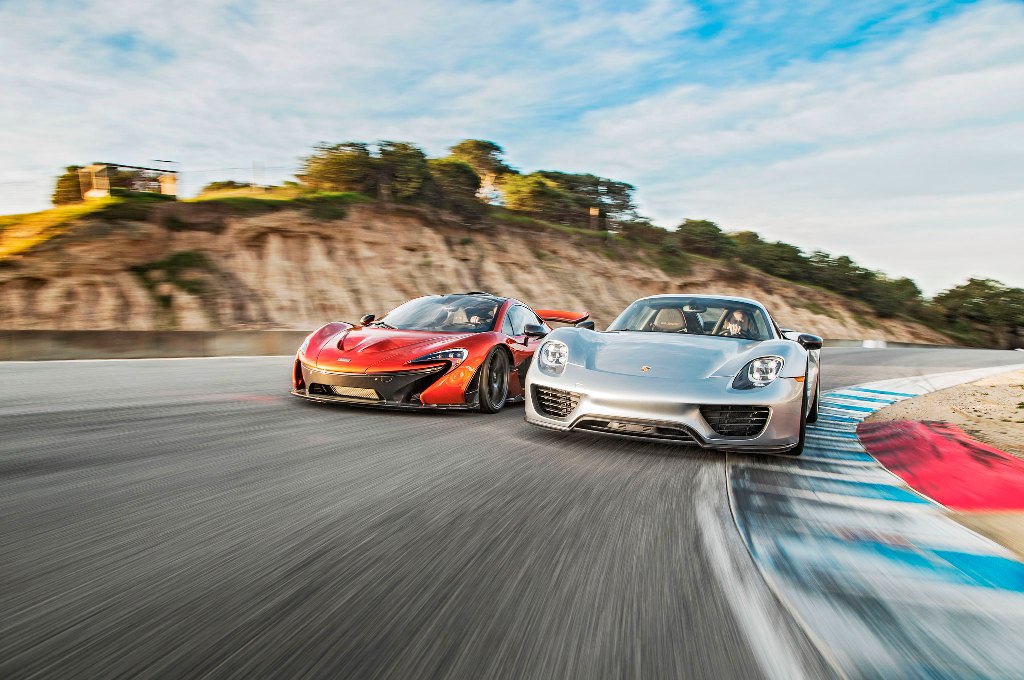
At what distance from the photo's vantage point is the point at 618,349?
582 cm

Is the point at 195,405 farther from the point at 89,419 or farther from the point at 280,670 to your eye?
the point at 280,670

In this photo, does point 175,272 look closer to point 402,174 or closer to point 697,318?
point 402,174

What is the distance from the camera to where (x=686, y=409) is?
5035 mm

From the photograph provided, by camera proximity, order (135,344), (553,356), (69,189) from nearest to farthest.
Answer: (553,356)
(135,344)
(69,189)

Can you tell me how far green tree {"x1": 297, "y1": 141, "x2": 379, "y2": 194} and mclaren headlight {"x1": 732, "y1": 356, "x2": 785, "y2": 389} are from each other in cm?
3343

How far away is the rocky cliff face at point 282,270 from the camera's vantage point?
73.6 ft

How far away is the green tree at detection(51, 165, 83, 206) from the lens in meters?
25.1

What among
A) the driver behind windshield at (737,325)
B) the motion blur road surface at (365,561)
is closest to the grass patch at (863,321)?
the driver behind windshield at (737,325)

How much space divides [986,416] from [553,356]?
573cm

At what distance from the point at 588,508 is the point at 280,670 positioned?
2.10 meters

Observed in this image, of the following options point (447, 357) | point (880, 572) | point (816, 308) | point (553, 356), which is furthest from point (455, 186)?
point (880, 572)

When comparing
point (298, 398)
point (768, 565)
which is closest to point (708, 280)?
point (298, 398)

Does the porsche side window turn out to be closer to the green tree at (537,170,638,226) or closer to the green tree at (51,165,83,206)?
the green tree at (51,165,83,206)

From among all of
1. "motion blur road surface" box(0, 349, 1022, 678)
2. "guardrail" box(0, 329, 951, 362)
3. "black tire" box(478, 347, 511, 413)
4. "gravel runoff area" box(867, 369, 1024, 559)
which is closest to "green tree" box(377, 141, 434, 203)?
"guardrail" box(0, 329, 951, 362)
